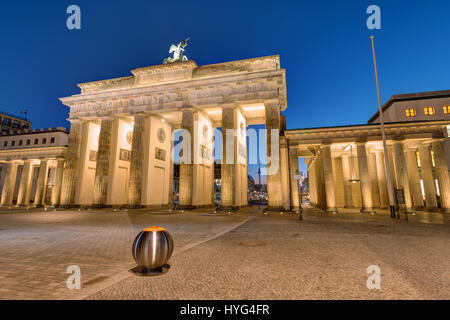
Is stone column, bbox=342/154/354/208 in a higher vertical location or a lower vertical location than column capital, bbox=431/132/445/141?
Result: lower

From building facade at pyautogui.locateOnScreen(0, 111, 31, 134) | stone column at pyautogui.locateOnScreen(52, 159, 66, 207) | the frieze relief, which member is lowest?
stone column at pyautogui.locateOnScreen(52, 159, 66, 207)

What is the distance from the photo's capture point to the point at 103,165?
28.2 metres

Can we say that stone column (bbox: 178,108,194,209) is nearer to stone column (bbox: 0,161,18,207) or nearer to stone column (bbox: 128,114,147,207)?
stone column (bbox: 128,114,147,207)

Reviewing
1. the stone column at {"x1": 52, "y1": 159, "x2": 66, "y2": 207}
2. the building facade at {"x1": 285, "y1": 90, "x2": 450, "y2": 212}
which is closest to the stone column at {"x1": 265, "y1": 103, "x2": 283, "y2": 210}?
the building facade at {"x1": 285, "y1": 90, "x2": 450, "y2": 212}

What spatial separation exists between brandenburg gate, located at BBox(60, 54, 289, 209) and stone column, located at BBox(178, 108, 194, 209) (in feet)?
0.36

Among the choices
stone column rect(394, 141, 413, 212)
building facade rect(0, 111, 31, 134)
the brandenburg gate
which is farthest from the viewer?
building facade rect(0, 111, 31, 134)

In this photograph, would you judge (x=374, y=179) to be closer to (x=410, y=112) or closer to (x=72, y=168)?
(x=410, y=112)

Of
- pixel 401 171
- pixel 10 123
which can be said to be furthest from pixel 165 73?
pixel 10 123

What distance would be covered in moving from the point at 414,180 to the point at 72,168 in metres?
41.0

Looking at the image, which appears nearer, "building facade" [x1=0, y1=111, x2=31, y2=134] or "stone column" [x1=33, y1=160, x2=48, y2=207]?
"stone column" [x1=33, y1=160, x2=48, y2=207]

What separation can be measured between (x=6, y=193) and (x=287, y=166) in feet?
155

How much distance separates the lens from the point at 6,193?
38.4 metres

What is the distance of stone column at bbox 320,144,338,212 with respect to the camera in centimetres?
2240
